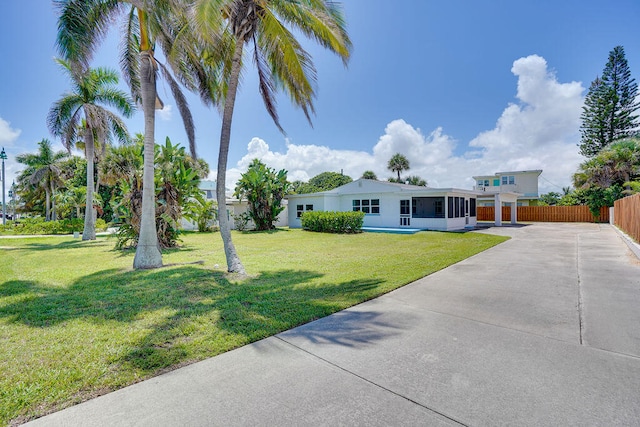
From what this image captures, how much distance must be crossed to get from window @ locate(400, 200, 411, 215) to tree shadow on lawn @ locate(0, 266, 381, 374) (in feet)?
47.9

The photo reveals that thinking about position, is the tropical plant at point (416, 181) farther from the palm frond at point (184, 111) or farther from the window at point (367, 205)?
the palm frond at point (184, 111)

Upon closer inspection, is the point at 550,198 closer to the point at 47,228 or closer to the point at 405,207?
the point at 405,207

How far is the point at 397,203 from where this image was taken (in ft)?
69.3

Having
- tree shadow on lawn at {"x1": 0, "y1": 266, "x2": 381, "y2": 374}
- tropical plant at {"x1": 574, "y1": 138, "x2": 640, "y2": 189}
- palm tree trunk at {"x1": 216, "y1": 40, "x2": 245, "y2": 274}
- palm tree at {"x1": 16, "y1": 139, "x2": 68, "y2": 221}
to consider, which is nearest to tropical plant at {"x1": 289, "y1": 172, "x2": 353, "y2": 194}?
palm tree at {"x1": 16, "y1": 139, "x2": 68, "y2": 221}

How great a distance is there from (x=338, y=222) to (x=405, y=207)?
524cm

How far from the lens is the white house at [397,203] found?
19.9 m

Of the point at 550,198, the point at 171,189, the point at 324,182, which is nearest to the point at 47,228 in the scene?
the point at 171,189

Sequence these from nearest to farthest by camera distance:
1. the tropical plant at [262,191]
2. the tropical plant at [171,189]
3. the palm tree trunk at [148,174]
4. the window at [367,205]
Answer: the palm tree trunk at [148,174], the tropical plant at [171,189], the tropical plant at [262,191], the window at [367,205]

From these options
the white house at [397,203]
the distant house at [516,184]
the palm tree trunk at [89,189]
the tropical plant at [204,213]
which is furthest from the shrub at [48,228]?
the distant house at [516,184]

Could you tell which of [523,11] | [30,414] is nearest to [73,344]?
[30,414]

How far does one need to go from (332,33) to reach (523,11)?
1123 centimetres

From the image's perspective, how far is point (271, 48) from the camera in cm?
761

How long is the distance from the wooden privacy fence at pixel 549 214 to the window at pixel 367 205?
47.9 ft

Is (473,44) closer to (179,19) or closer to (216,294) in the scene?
(179,19)
